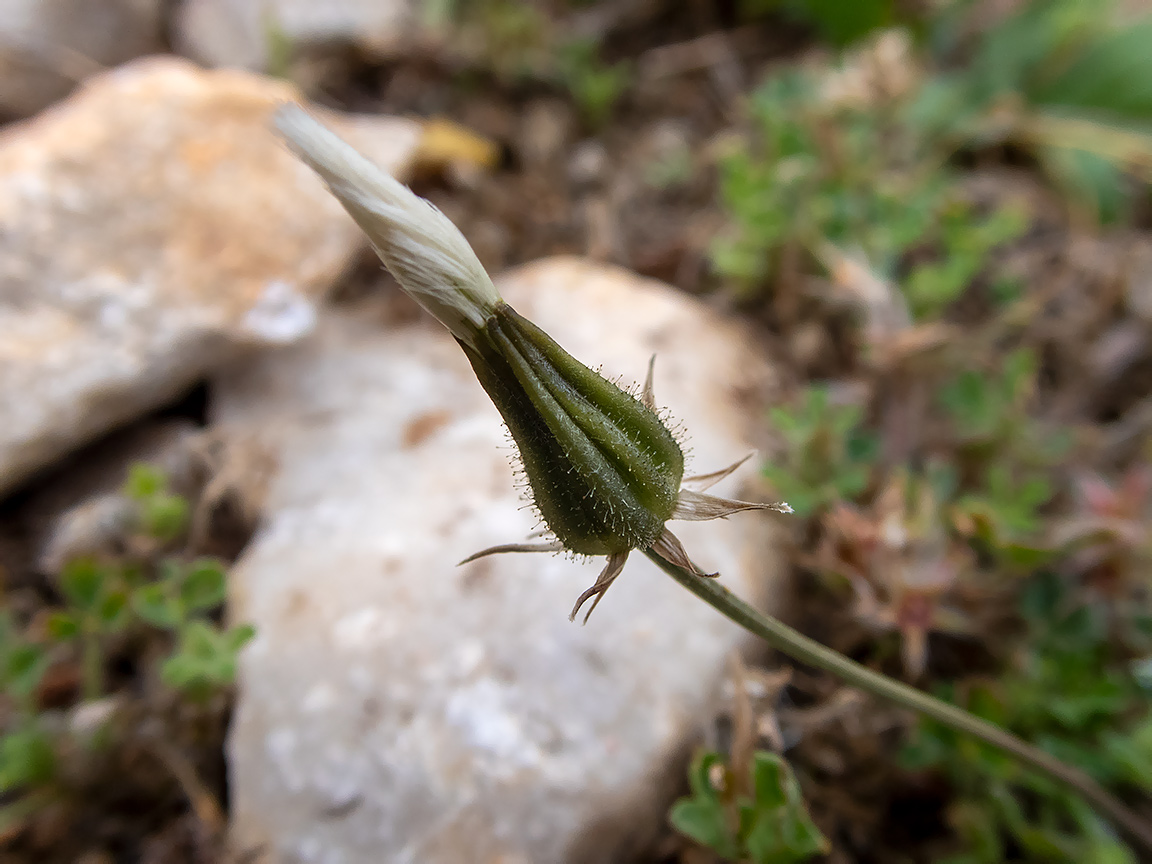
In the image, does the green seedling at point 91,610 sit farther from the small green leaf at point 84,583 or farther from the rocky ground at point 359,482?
the rocky ground at point 359,482

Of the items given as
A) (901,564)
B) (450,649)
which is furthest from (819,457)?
(450,649)

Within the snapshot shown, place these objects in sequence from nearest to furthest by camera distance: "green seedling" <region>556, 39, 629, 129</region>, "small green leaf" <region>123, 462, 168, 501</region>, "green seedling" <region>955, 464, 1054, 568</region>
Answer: "green seedling" <region>955, 464, 1054, 568</region> → "small green leaf" <region>123, 462, 168, 501</region> → "green seedling" <region>556, 39, 629, 129</region>

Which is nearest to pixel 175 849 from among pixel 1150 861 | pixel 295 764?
pixel 295 764

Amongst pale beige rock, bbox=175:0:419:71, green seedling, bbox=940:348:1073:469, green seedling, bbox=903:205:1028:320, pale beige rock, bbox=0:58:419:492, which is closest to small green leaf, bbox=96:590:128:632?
pale beige rock, bbox=0:58:419:492

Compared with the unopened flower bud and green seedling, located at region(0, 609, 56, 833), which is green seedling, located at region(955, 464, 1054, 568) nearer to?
the unopened flower bud

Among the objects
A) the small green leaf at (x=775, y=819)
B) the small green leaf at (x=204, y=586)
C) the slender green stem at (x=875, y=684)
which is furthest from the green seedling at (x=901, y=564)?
the small green leaf at (x=204, y=586)

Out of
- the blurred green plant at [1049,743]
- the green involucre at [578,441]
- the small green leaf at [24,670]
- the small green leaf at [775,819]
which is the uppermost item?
the green involucre at [578,441]

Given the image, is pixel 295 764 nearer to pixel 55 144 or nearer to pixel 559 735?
pixel 559 735
